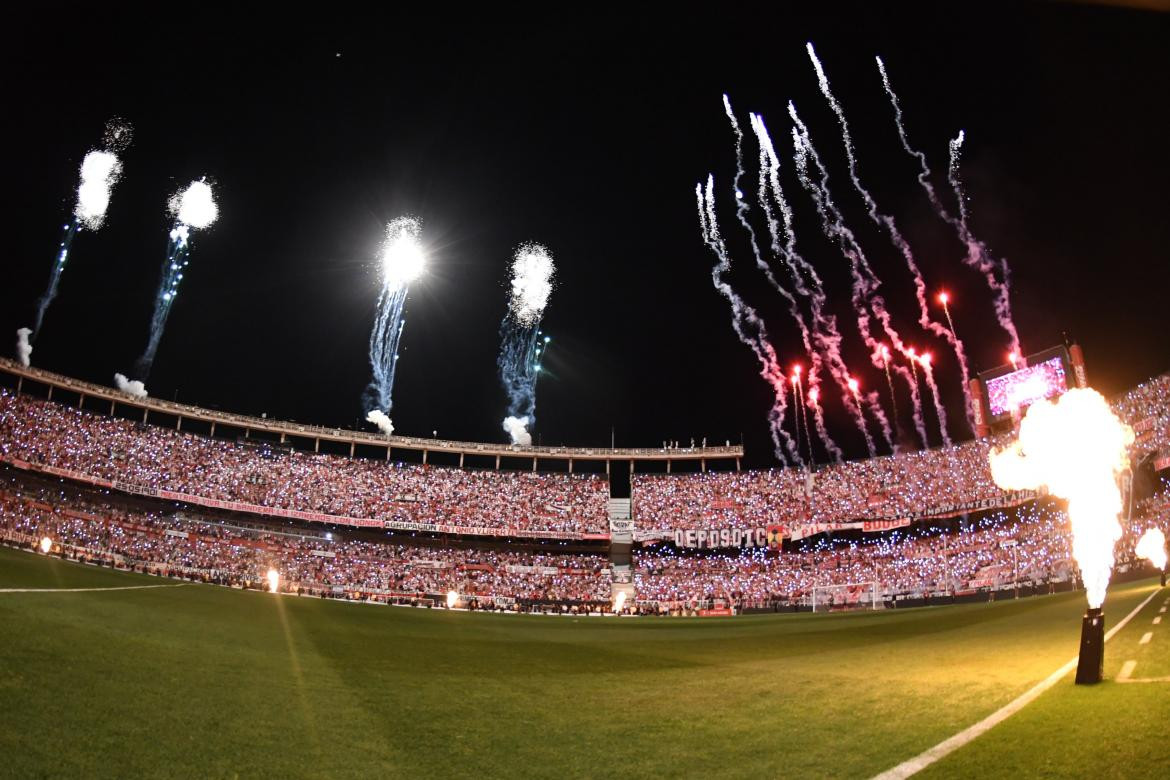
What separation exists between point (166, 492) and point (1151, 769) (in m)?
56.9

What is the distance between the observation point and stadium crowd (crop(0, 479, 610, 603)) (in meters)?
41.9

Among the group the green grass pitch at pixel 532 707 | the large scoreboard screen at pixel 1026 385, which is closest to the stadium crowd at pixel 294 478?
the large scoreboard screen at pixel 1026 385

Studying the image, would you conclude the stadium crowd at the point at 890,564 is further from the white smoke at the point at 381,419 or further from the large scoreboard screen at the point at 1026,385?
the white smoke at the point at 381,419

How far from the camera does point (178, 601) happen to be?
72.2ft

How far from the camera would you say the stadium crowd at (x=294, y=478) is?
4806cm

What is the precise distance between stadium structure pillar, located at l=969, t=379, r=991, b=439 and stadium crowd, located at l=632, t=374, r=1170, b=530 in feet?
31.2

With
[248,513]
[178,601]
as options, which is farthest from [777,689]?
[248,513]

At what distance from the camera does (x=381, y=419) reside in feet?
225

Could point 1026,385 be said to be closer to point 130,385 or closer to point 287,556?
point 287,556

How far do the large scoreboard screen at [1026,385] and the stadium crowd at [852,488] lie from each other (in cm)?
1067

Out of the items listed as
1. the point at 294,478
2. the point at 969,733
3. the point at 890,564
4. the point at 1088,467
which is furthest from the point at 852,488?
the point at 969,733

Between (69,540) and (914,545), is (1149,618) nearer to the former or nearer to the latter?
(914,545)

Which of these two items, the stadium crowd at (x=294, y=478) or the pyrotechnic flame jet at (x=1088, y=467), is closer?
the pyrotechnic flame jet at (x=1088, y=467)

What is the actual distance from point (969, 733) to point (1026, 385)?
37365 mm
